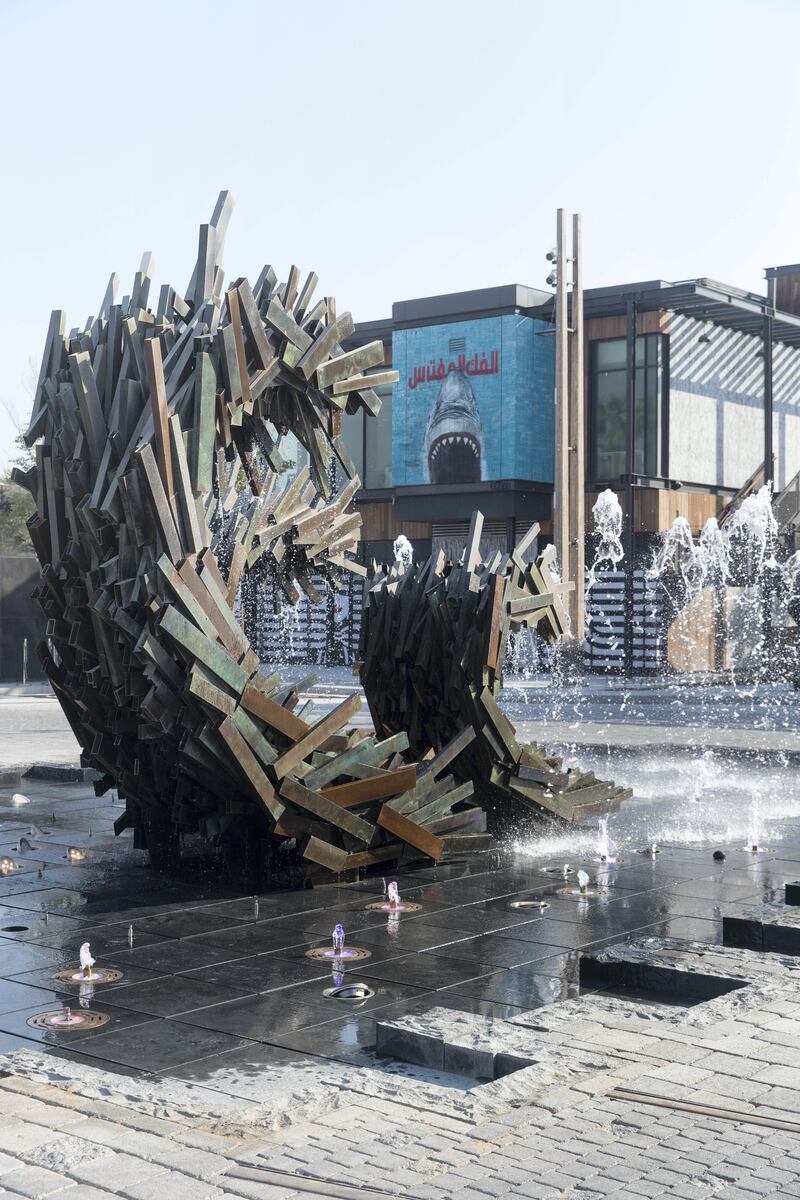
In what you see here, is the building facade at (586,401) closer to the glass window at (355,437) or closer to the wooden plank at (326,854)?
the glass window at (355,437)

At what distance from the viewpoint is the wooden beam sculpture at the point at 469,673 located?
11.7 meters

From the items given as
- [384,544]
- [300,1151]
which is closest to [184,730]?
[300,1151]

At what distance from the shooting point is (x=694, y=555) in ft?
128

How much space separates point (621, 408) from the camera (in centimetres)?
3966

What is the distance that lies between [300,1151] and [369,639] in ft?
26.3

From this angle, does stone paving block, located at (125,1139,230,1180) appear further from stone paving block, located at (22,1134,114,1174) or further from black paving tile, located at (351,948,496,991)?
black paving tile, located at (351,948,496,991)

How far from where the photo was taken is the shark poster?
3962 cm

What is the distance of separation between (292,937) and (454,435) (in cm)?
3318

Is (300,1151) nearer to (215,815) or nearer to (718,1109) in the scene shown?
(718,1109)

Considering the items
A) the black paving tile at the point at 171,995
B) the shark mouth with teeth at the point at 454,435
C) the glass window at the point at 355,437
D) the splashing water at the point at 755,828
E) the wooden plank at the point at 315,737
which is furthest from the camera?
the glass window at the point at 355,437

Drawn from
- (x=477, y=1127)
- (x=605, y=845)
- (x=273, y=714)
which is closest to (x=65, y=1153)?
(x=477, y=1127)

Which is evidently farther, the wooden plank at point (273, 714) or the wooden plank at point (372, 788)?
the wooden plank at point (372, 788)

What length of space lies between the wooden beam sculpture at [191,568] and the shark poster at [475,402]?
2917cm

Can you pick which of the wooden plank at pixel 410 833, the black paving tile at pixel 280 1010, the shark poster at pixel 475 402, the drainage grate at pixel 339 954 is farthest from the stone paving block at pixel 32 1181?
the shark poster at pixel 475 402
